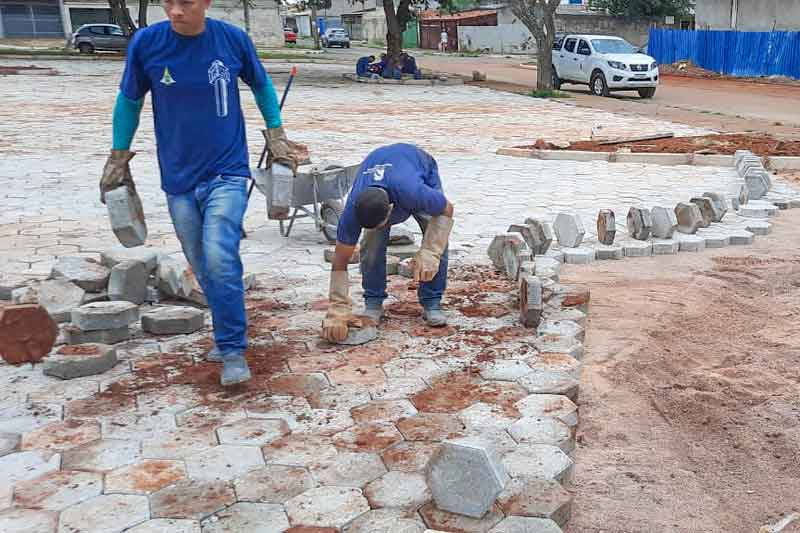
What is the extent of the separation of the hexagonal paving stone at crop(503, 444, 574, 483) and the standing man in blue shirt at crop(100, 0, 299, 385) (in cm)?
130

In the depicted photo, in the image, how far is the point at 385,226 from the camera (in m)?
4.32

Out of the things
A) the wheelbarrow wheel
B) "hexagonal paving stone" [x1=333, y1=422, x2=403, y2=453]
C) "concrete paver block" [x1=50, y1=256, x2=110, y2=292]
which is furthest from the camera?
the wheelbarrow wheel

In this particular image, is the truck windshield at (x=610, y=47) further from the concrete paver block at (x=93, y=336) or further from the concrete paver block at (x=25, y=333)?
the concrete paver block at (x=25, y=333)

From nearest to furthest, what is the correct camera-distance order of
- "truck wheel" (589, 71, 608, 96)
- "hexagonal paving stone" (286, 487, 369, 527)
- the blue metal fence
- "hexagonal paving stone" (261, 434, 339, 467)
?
"hexagonal paving stone" (286, 487, 369, 527) < "hexagonal paving stone" (261, 434, 339, 467) < "truck wheel" (589, 71, 608, 96) < the blue metal fence

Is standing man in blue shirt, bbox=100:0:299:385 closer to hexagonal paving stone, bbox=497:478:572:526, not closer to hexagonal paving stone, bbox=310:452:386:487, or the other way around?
hexagonal paving stone, bbox=310:452:386:487

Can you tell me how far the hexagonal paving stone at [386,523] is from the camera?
2.73 metres

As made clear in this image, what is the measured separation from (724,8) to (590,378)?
107 ft

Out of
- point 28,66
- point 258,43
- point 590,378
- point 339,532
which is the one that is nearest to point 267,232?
point 590,378

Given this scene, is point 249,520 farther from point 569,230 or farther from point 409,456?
point 569,230

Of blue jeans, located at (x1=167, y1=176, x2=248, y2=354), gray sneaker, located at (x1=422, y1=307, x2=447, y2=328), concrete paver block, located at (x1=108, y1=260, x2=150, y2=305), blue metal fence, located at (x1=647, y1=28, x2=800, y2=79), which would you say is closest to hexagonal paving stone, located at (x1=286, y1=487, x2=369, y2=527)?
blue jeans, located at (x1=167, y1=176, x2=248, y2=354)

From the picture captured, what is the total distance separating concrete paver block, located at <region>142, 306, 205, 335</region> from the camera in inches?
175

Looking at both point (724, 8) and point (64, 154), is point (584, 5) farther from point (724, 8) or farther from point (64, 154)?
point (64, 154)

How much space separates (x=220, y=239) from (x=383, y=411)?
105 cm

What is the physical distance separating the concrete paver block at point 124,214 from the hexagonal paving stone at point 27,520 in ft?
5.11
